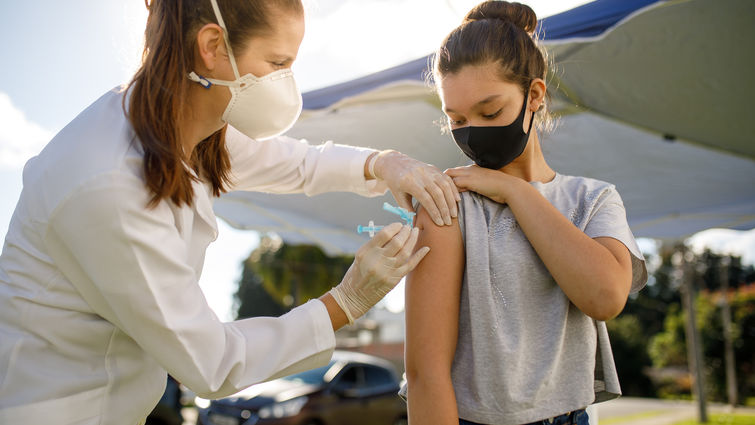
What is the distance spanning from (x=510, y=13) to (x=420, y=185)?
1.81 ft

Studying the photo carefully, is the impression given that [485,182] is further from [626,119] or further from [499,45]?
[626,119]

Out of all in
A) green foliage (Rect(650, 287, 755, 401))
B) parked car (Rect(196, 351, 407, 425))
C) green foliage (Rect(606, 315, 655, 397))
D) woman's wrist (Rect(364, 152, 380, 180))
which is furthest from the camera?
green foliage (Rect(606, 315, 655, 397))

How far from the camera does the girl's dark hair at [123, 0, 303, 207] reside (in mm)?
1257

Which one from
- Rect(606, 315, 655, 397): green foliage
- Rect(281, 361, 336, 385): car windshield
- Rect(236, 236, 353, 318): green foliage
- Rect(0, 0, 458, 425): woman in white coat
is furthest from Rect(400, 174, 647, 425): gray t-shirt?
Rect(606, 315, 655, 397): green foliage

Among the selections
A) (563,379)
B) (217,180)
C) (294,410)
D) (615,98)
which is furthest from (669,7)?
(294,410)

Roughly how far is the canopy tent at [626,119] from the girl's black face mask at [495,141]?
77cm

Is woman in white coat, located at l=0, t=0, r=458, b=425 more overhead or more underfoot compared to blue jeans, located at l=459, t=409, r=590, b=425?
more overhead

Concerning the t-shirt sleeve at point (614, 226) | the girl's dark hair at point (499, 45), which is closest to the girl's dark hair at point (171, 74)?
the girl's dark hair at point (499, 45)

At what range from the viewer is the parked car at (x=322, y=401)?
6449mm

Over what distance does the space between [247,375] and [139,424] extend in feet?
1.26

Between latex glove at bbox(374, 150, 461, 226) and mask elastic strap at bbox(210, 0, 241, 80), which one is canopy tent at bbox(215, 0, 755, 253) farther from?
mask elastic strap at bbox(210, 0, 241, 80)

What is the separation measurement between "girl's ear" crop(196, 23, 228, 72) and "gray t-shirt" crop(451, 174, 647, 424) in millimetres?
730

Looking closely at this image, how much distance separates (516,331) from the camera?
1.26m

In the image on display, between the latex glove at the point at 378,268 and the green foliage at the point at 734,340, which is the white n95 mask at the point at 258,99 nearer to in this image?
the latex glove at the point at 378,268
